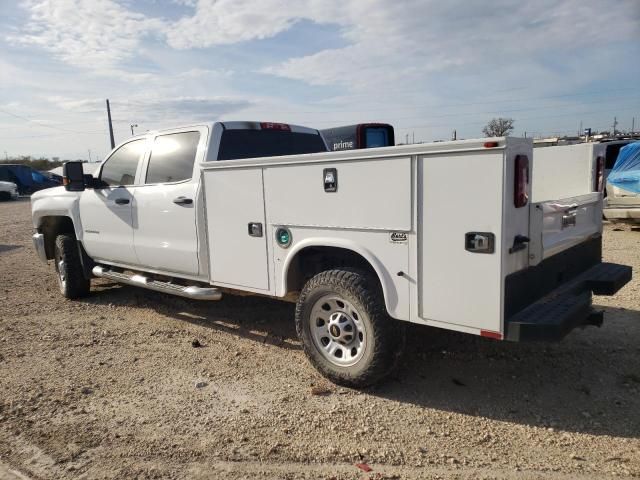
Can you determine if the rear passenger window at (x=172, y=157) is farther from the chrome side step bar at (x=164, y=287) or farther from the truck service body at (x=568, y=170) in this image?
the truck service body at (x=568, y=170)

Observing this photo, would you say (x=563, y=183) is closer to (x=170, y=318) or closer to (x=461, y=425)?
(x=461, y=425)

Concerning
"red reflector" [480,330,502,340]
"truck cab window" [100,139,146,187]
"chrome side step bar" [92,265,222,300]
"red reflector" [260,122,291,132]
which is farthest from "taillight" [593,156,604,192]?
"truck cab window" [100,139,146,187]

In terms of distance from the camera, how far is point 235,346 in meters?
4.92

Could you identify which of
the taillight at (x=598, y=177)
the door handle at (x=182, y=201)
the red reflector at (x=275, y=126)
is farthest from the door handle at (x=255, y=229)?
the taillight at (x=598, y=177)

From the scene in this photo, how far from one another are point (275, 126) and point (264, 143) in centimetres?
27

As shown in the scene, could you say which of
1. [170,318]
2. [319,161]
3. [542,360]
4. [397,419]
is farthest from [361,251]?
[170,318]

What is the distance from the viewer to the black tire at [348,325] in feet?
11.8

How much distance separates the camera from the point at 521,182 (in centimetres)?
303

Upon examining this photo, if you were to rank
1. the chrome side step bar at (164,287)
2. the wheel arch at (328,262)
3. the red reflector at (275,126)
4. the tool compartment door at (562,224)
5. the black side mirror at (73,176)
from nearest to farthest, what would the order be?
the tool compartment door at (562,224) → the wheel arch at (328,262) → the chrome side step bar at (164,287) → the red reflector at (275,126) → the black side mirror at (73,176)

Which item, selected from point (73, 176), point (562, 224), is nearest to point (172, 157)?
point (73, 176)

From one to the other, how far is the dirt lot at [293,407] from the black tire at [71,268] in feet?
3.91

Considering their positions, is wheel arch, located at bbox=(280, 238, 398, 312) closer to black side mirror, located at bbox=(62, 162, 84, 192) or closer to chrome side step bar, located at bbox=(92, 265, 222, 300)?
chrome side step bar, located at bbox=(92, 265, 222, 300)

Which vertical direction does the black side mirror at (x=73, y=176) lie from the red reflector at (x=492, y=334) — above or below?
above

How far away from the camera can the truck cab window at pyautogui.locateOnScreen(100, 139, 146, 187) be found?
18.5ft
